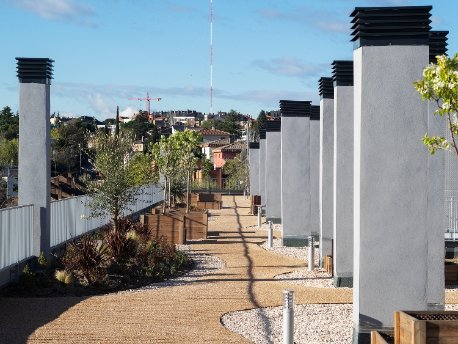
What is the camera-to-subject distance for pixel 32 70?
19.2m

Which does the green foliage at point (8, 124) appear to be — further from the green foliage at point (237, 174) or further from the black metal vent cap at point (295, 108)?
the black metal vent cap at point (295, 108)

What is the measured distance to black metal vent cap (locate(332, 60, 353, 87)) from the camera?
1769cm

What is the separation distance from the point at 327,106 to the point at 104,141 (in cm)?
585

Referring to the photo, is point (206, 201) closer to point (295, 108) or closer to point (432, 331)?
point (295, 108)

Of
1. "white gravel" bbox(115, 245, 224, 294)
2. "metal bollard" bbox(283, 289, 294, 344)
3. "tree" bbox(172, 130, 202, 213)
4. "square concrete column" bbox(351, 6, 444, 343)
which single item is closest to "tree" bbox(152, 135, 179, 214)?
"tree" bbox(172, 130, 202, 213)

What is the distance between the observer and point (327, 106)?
20.5 metres

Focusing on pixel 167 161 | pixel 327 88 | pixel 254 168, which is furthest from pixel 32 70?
pixel 254 168

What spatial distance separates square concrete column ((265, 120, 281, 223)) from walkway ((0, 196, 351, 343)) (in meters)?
14.7

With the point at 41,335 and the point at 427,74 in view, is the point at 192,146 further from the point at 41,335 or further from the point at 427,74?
the point at 427,74

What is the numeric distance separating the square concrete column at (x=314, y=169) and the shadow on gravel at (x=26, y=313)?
1261cm

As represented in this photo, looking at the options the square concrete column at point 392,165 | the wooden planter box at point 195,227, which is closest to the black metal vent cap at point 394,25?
the square concrete column at point 392,165

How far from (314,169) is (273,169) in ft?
27.2

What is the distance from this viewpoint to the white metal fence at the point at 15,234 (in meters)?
16.2

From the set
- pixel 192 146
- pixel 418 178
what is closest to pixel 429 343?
pixel 418 178
